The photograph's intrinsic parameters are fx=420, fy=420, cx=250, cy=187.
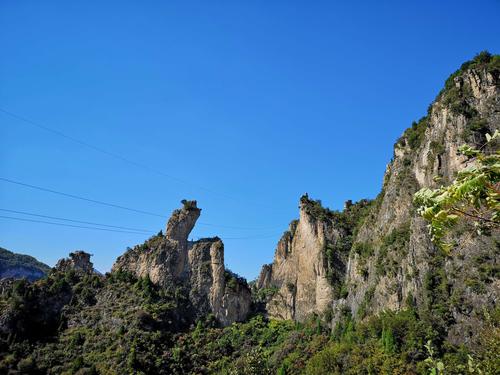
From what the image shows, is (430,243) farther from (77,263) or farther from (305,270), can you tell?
(77,263)

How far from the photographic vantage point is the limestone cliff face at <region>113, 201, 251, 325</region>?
91.6 m

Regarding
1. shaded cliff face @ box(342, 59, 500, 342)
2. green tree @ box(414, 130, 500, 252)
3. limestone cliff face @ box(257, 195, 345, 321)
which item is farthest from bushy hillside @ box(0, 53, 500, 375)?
green tree @ box(414, 130, 500, 252)

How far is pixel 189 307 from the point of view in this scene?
8962 centimetres

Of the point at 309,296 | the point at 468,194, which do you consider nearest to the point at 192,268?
the point at 309,296

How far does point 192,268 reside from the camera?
9538 cm

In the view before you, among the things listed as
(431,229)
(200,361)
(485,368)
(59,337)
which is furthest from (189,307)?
(431,229)

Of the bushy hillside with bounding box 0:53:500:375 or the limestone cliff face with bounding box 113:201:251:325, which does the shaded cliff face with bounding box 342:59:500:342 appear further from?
the limestone cliff face with bounding box 113:201:251:325

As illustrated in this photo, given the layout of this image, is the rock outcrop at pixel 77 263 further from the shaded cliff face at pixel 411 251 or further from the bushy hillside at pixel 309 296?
the shaded cliff face at pixel 411 251

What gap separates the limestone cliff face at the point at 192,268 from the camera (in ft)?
300

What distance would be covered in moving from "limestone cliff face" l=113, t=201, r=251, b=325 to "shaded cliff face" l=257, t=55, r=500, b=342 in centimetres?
1076

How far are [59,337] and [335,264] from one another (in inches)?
2241

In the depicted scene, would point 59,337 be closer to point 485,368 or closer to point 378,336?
point 378,336

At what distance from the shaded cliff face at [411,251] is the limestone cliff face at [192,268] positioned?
10756 mm

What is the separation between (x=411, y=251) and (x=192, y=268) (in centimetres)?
4889
